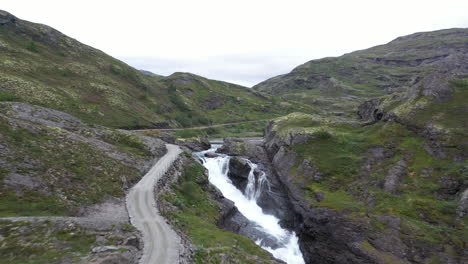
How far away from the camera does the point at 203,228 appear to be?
32156 mm

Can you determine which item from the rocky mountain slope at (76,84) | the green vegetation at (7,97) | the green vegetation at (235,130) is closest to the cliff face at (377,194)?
the green vegetation at (235,130)

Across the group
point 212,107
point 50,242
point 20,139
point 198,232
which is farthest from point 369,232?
point 212,107

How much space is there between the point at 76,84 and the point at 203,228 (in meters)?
92.7

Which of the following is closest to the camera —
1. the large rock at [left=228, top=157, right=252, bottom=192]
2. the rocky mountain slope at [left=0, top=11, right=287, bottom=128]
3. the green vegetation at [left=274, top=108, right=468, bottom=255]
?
the green vegetation at [left=274, top=108, right=468, bottom=255]

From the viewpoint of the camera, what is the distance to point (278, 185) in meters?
59.0

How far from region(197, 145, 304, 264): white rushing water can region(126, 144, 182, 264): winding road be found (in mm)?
20939

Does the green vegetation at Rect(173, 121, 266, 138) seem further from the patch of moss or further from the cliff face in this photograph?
the patch of moss

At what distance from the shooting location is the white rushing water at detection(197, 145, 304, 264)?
135 feet

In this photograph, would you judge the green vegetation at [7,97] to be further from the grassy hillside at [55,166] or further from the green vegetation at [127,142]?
the green vegetation at [127,142]

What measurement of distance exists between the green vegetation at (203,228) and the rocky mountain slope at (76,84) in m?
52.3

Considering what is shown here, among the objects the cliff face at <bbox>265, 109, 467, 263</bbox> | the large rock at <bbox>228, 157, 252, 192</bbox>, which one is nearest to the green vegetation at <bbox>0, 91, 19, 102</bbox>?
the large rock at <bbox>228, 157, 252, 192</bbox>

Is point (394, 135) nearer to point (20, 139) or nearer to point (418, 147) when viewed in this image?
point (418, 147)

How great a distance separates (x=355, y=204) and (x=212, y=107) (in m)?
154

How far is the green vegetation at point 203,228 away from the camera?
1027 inches
